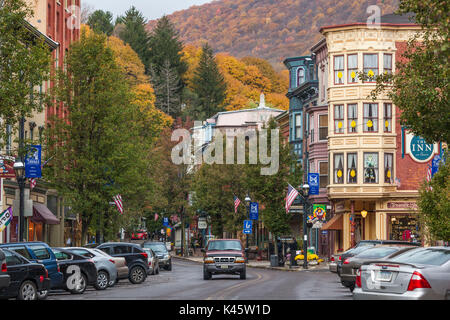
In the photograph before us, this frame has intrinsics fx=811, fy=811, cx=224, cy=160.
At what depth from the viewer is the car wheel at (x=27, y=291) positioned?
22.2 meters

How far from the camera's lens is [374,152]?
198 ft

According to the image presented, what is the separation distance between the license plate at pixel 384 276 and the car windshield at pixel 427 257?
0.50 meters

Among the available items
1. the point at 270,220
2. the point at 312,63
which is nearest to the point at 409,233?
the point at 270,220

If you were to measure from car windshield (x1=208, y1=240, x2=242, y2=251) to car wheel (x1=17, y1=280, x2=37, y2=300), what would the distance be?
54.0ft

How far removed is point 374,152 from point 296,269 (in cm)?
1322

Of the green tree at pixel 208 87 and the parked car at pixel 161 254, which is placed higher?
the green tree at pixel 208 87

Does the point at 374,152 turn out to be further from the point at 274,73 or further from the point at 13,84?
the point at 274,73

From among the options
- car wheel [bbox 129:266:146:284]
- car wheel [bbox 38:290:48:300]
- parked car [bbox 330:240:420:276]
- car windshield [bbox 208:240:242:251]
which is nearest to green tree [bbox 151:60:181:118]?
car windshield [bbox 208:240:242:251]

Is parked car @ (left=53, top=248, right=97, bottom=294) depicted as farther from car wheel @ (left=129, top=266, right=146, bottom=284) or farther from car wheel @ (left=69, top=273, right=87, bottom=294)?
car wheel @ (left=129, top=266, right=146, bottom=284)

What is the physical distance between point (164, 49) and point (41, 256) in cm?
9853

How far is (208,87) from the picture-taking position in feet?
395

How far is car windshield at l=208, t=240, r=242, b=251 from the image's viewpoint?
1517 inches

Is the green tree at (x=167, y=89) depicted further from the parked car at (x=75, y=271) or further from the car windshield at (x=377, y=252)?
the car windshield at (x=377, y=252)

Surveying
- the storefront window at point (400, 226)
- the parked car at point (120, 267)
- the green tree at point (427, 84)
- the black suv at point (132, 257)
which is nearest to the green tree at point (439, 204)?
the green tree at point (427, 84)
